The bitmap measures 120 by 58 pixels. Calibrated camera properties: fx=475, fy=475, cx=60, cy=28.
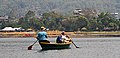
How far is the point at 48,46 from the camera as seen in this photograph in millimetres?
56062

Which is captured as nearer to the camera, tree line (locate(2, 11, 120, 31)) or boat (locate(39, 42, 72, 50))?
boat (locate(39, 42, 72, 50))

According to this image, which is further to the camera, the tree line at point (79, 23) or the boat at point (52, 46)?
the tree line at point (79, 23)

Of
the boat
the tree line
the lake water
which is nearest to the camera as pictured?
the lake water

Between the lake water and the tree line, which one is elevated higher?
the lake water

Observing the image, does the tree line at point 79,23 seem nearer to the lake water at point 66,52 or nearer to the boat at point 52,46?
the lake water at point 66,52

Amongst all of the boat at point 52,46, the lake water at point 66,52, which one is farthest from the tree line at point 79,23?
the boat at point 52,46

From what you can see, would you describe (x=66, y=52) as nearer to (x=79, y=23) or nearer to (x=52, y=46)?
(x=52, y=46)

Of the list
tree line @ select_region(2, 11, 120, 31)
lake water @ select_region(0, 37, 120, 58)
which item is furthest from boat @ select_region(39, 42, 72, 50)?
tree line @ select_region(2, 11, 120, 31)

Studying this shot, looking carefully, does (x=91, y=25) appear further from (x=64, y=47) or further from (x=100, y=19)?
(x=64, y=47)

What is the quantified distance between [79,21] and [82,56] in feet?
370

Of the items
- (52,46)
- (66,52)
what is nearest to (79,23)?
(52,46)

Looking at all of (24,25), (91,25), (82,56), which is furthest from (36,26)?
(82,56)

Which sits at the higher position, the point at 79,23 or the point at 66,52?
the point at 66,52

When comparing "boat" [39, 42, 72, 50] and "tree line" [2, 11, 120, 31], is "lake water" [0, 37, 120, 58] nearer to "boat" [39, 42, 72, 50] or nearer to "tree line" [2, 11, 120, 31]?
"boat" [39, 42, 72, 50]
